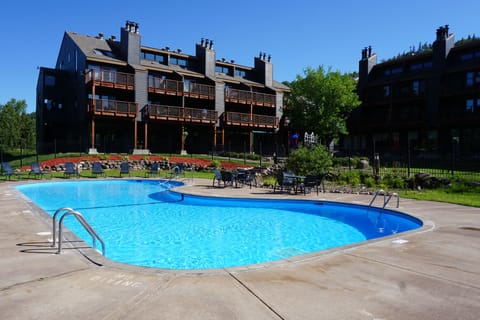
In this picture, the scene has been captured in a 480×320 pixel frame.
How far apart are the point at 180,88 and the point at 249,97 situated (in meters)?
8.30

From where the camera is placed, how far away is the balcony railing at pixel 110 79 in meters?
28.0

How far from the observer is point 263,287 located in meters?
3.97

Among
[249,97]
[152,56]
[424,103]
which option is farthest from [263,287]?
[424,103]

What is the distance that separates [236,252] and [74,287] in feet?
13.5

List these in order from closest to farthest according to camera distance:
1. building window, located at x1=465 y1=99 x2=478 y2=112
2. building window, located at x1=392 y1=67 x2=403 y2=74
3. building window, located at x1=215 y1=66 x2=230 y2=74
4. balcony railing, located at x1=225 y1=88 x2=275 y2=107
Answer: building window, located at x1=465 y1=99 x2=478 y2=112
balcony railing, located at x1=225 y1=88 x2=275 y2=107
building window, located at x1=392 y1=67 x2=403 y2=74
building window, located at x1=215 y1=66 x2=230 y2=74

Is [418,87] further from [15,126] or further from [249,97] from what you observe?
[15,126]

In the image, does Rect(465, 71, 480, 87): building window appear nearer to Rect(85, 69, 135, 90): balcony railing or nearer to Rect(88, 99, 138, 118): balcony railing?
Rect(88, 99, 138, 118): balcony railing

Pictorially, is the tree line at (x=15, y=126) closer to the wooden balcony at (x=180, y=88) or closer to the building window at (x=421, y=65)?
the wooden balcony at (x=180, y=88)

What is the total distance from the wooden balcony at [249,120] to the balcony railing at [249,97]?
1578mm

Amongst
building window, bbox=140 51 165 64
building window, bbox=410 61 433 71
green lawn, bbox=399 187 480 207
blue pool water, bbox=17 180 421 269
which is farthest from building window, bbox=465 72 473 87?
building window, bbox=140 51 165 64

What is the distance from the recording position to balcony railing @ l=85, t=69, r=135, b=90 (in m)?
28.0

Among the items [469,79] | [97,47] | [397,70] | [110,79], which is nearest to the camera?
[110,79]

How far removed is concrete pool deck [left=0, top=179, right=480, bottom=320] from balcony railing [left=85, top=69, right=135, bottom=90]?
2481cm

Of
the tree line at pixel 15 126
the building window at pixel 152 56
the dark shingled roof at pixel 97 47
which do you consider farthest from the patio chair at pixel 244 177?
the tree line at pixel 15 126
